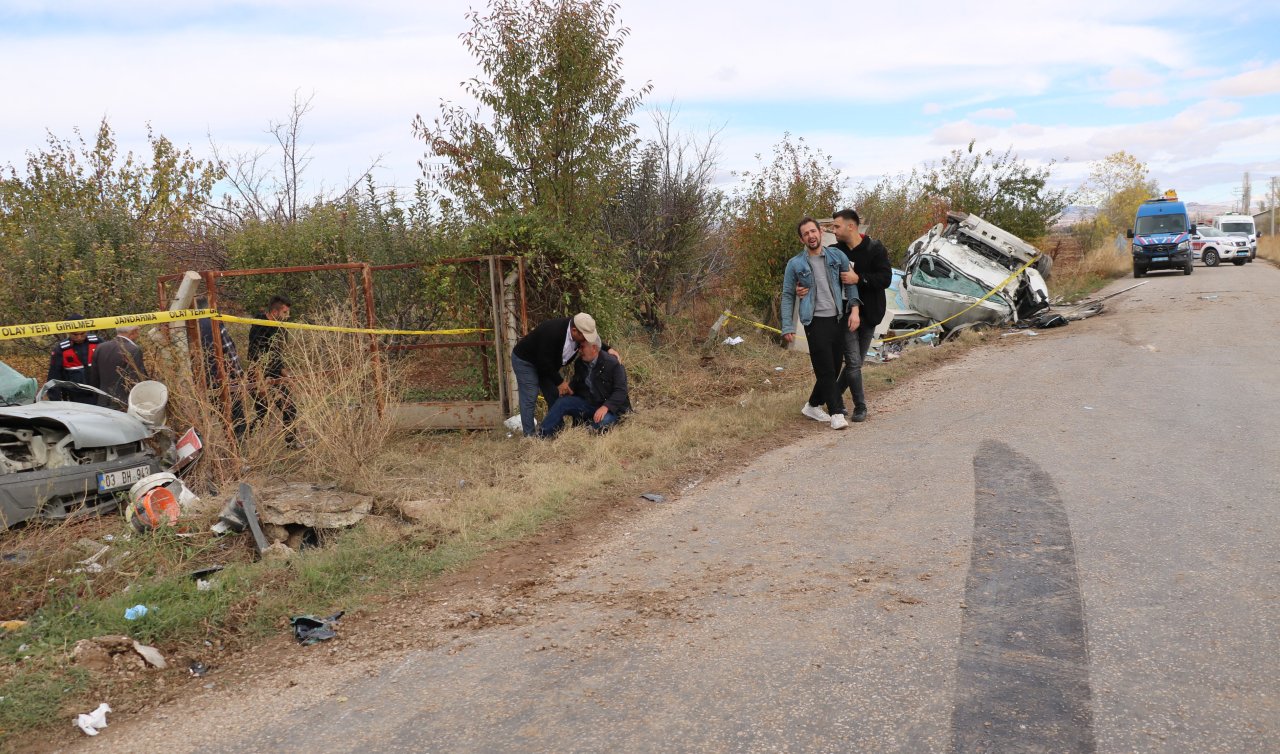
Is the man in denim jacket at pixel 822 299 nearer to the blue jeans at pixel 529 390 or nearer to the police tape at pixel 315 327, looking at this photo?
the blue jeans at pixel 529 390

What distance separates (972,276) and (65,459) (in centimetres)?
1556

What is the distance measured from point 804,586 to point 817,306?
4.45 meters

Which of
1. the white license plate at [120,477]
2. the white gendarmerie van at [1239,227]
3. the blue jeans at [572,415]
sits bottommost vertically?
the blue jeans at [572,415]

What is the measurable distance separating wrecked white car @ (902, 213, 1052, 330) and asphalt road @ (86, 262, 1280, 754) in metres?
10.4

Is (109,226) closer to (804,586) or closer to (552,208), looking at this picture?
(552,208)

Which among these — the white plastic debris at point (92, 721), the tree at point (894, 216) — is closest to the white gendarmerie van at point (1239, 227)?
the tree at point (894, 216)

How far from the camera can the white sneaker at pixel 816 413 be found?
9.32m

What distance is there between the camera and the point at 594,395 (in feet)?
29.6

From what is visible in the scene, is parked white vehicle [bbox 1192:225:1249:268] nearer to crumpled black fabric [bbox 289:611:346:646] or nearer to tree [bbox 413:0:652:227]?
tree [bbox 413:0:652:227]

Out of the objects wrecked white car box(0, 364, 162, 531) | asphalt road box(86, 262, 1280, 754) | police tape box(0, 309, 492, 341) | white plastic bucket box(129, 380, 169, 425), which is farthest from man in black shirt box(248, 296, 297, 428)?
asphalt road box(86, 262, 1280, 754)

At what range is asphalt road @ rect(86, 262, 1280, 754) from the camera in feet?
11.0

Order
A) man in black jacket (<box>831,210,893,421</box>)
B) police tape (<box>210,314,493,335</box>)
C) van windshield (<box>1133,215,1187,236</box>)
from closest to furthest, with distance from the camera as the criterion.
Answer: police tape (<box>210,314,493,335</box>)
man in black jacket (<box>831,210,893,421</box>)
van windshield (<box>1133,215,1187,236</box>)

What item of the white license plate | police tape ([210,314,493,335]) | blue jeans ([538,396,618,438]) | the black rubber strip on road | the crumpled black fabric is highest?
police tape ([210,314,493,335])

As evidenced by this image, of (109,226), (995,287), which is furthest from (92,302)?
(995,287)
